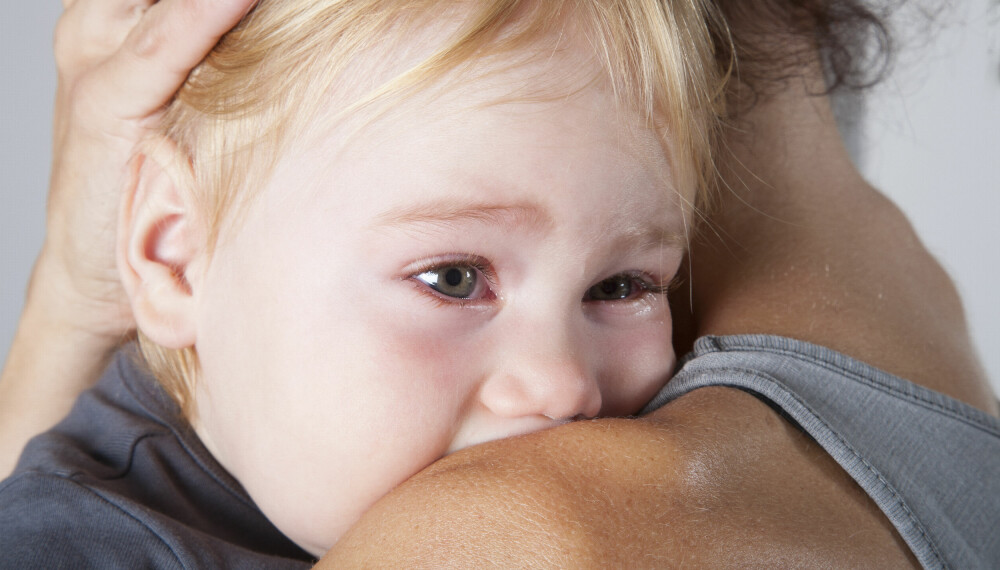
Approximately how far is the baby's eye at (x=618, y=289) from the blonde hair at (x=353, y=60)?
0.37 feet

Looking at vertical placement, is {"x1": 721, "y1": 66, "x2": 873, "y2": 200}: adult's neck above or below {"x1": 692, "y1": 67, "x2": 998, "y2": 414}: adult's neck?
above

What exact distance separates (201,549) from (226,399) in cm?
15

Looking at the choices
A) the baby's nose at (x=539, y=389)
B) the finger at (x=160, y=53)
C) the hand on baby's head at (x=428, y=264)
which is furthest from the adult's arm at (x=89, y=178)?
the baby's nose at (x=539, y=389)

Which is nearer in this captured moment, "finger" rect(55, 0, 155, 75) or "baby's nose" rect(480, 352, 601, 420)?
"baby's nose" rect(480, 352, 601, 420)

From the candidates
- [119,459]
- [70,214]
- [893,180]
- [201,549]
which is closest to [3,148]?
[70,214]

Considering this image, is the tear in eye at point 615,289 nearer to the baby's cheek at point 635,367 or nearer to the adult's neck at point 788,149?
the baby's cheek at point 635,367

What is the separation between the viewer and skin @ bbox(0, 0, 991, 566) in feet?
1.98

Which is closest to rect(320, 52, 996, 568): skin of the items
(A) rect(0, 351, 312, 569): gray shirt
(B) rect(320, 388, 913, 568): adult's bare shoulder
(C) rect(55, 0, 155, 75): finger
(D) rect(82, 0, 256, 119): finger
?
(B) rect(320, 388, 913, 568): adult's bare shoulder

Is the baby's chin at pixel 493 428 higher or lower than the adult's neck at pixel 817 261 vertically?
lower

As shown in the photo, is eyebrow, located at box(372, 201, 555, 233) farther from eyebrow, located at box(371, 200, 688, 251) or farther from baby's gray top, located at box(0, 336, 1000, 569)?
baby's gray top, located at box(0, 336, 1000, 569)

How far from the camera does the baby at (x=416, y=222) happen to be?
803 mm

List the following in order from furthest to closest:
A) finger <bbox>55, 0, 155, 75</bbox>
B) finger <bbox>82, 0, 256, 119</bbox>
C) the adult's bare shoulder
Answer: finger <bbox>55, 0, 155, 75</bbox> → finger <bbox>82, 0, 256, 119</bbox> → the adult's bare shoulder

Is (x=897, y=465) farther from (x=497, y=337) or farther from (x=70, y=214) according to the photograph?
(x=70, y=214)

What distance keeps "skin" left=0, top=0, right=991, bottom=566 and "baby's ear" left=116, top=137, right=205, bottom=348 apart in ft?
0.29
